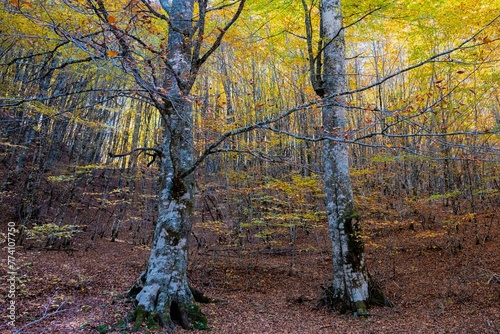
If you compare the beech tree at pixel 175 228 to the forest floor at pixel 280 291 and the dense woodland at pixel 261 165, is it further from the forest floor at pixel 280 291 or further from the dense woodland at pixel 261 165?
the forest floor at pixel 280 291

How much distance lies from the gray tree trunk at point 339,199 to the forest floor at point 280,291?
43 cm

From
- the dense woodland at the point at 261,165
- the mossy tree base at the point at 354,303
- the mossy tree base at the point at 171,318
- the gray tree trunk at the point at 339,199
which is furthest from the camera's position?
the gray tree trunk at the point at 339,199

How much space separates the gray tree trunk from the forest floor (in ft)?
1.40

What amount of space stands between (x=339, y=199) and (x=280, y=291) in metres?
3.14

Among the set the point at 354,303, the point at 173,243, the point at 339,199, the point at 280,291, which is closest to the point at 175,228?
the point at 173,243

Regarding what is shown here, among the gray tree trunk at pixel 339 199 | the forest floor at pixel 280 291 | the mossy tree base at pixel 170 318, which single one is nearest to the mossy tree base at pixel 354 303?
the gray tree trunk at pixel 339 199

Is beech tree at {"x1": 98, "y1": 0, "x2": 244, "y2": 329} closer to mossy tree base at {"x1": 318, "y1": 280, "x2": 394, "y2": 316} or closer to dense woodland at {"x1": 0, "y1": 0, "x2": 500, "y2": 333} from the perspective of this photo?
dense woodland at {"x1": 0, "y1": 0, "x2": 500, "y2": 333}

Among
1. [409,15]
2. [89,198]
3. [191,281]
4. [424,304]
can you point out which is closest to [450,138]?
[409,15]

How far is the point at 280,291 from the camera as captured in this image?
7211mm

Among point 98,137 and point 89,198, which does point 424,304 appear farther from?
point 98,137

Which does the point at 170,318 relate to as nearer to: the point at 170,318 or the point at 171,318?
the point at 170,318

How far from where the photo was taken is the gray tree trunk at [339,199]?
204 inches

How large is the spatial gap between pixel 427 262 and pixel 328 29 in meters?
6.58

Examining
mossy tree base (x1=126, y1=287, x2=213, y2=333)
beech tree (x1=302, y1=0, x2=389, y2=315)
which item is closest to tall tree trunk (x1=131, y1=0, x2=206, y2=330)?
mossy tree base (x1=126, y1=287, x2=213, y2=333)
